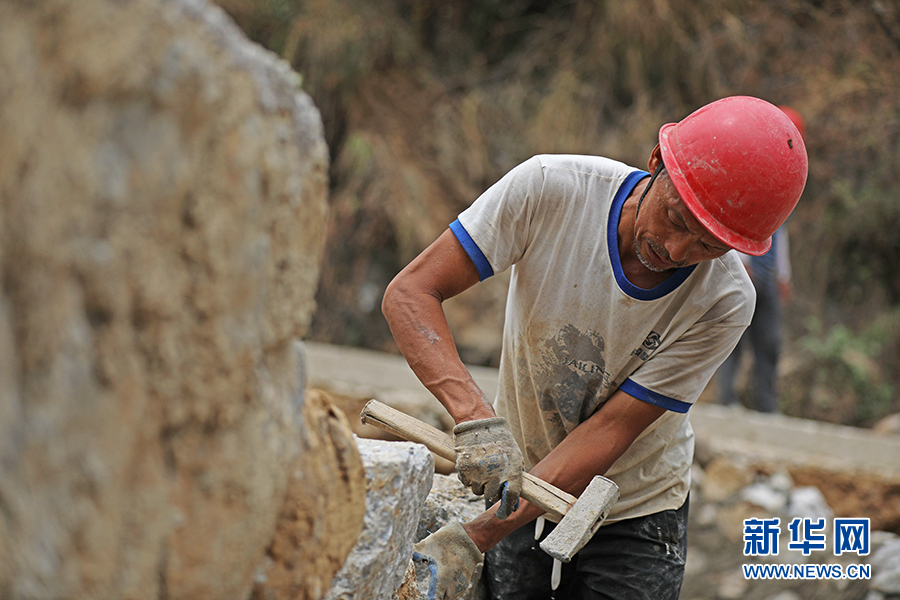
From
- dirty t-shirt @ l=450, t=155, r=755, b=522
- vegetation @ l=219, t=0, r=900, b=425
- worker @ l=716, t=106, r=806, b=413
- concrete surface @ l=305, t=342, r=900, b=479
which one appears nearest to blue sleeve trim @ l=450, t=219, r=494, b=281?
dirty t-shirt @ l=450, t=155, r=755, b=522

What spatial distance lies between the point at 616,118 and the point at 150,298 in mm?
7382

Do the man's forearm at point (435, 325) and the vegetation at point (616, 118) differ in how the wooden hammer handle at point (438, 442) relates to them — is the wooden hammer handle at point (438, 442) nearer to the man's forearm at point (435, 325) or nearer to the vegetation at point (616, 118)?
the man's forearm at point (435, 325)

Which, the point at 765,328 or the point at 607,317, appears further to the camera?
the point at 765,328

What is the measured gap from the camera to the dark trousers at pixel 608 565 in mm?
2086

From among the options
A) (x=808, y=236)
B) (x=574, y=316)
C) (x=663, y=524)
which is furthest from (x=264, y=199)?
(x=808, y=236)

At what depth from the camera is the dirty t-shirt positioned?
1881 millimetres

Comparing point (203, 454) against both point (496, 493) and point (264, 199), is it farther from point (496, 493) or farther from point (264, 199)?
point (496, 493)

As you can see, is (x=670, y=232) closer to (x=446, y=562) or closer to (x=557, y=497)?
(x=557, y=497)

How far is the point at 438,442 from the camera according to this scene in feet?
5.75

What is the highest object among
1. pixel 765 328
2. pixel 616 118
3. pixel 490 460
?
pixel 490 460

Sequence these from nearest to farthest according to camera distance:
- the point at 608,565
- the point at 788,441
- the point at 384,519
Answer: the point at 384,519 < the point at 608,565 < the point at 788,441

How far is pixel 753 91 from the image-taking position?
7.82 meters

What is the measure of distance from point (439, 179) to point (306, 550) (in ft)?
21.2

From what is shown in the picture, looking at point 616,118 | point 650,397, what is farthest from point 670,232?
point 616,118
